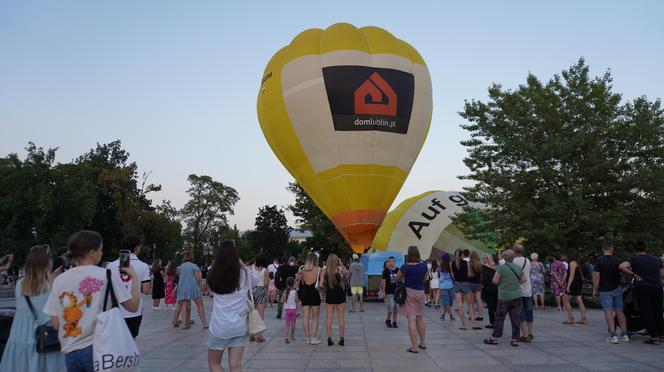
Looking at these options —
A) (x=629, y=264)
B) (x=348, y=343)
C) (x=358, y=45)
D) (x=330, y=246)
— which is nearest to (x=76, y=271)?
(x=348, y=343)

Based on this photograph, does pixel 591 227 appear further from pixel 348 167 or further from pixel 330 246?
pixel 330 246

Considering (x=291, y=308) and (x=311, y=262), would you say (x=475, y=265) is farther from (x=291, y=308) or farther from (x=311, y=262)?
(x=291, y=308)

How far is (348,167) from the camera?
72.2 ft

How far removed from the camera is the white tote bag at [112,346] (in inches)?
162

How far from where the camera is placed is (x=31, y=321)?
5039 mm

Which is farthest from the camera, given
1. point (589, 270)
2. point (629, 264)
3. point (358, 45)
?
point (358, 45)

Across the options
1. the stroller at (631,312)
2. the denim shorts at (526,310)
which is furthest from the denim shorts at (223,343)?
the stroller at (631,312)

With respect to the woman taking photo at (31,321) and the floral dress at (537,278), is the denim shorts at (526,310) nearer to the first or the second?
the floral dress at (537,278)

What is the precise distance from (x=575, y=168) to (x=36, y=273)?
66.6 ft

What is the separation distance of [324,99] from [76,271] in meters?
17.9

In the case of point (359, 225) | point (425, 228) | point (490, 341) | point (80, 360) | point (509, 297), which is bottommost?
point (490, 341)

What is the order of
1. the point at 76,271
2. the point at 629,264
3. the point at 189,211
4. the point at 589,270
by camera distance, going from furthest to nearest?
the point at 189,211
the point at 589,270
the point at 629,264
the point at 76,271

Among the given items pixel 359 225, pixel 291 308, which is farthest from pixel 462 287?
pixel 359 225

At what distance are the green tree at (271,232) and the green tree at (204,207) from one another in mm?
10119
